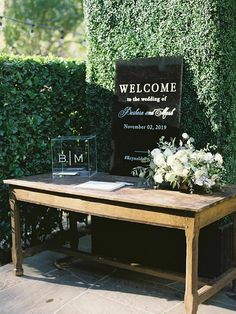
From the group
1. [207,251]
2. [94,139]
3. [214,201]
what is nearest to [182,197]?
[214,201]

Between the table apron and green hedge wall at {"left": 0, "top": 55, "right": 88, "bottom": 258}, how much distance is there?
508 millimetres

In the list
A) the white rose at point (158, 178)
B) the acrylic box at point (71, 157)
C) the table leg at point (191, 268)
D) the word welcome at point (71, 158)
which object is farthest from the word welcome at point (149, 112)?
the table leg at point (191, 268)

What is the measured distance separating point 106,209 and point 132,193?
0.72 ft

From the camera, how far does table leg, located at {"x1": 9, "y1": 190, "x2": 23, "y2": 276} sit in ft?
13.1

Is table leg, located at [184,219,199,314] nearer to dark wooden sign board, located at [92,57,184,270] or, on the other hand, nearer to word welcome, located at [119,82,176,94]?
dark wooden sign board, located at [92,57,184,270]

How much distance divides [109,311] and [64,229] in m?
1.79

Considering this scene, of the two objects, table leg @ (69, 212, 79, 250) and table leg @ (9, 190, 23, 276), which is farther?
table leg @ (69, 212, 79, 250)

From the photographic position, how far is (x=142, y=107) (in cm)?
423

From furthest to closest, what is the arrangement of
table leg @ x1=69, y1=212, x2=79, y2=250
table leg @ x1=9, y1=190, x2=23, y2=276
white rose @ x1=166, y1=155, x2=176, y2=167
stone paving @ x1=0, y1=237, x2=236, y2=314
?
table leg @ x1=69, y1=212, x2=79, y2=250 < table leg @ x1=9, y1=190, x2=23, y2=276 < stone paving @ x1=0, y1=237, x2=236, y2=314 < white rose @ x1=166, y1=155, x2=176, y2=167

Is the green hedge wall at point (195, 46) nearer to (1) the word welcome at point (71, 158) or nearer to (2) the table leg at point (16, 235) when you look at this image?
(1) the word welcome at point (71, 158)

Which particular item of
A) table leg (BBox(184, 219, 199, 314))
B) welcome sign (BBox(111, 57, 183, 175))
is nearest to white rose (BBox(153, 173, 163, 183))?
table leg (BBox(184, 219, 199, 314))

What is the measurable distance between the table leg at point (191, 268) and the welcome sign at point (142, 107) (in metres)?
1.24

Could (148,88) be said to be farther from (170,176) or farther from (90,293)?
(90,293)

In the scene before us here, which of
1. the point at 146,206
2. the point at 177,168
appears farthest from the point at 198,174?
the point at 146,206
